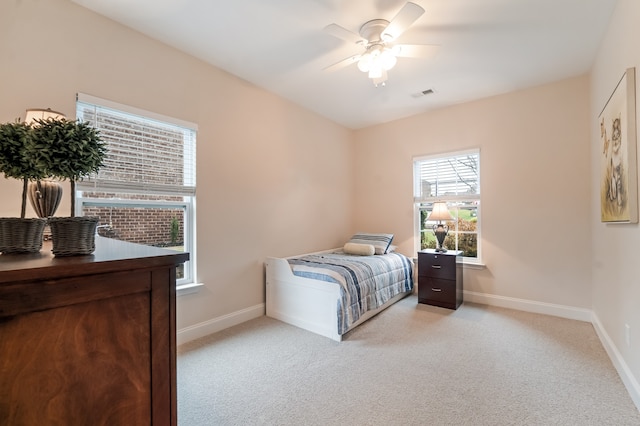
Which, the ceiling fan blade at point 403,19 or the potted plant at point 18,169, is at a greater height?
the ceiling fan blade at point 403,19

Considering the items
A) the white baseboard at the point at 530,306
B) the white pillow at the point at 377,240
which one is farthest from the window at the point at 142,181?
the white baseboard at the point at 530,306

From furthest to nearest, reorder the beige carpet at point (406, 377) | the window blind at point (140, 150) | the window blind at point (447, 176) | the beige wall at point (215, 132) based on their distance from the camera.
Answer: the window blind at point (447, 176) < the window blind at point (140, 150) < the beige wall at point (215, 132) < the beige carpet at point (406, 377)

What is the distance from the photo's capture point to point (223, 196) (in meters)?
3.03

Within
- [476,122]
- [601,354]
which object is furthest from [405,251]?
[601,354]

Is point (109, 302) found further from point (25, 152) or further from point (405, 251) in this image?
point (405, 251)

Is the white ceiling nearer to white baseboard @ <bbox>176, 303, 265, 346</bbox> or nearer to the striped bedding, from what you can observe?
the striped bedding

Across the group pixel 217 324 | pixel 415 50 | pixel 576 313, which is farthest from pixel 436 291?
pixel 415 50

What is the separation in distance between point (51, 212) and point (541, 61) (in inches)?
156

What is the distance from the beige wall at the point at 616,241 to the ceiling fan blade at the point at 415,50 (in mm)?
1162

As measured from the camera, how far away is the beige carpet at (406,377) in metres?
1.71

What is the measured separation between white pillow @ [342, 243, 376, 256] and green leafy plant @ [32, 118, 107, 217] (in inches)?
135

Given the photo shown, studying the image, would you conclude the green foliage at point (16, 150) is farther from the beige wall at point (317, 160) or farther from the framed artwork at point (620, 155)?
the framed artwork at point (620, 155)

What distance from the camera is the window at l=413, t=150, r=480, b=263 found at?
3861mm

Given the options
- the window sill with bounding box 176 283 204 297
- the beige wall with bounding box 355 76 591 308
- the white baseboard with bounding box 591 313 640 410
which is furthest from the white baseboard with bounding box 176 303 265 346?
the white baseboard with bounding box 591 313 640 410
